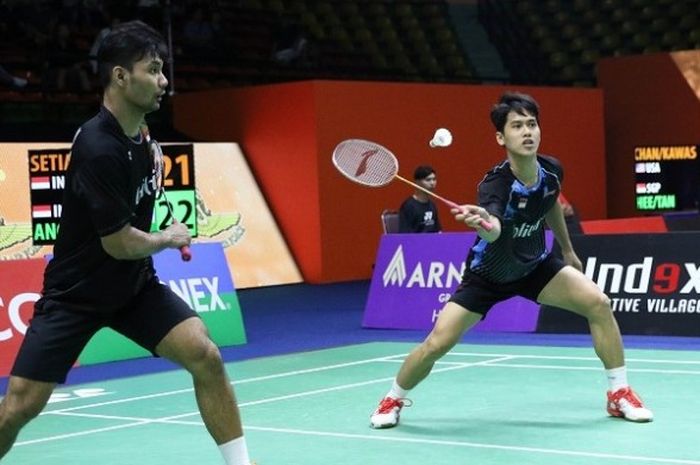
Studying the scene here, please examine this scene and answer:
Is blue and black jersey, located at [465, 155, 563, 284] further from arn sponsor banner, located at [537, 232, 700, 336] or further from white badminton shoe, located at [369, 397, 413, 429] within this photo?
arn sponsor banner, located at [537, 232, 700, 336]

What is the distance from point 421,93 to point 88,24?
4.96m

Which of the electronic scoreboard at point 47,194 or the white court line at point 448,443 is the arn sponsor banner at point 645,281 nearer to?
the electronic scoreboard at point 47,194

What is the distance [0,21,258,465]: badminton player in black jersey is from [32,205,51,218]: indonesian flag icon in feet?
29.5

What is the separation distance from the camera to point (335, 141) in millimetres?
18000

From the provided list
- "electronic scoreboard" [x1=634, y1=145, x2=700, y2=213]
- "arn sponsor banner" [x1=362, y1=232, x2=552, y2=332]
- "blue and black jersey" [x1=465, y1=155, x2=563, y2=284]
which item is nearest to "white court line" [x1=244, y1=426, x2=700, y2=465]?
"blue and black jersey" [x1=465, y1=155, x2=563, y2=284]

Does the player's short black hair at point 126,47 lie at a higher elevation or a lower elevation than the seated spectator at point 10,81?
lower

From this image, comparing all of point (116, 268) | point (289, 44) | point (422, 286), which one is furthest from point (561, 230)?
point (289, 44)

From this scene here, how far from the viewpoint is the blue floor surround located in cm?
1010

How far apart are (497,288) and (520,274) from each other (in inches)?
5.5

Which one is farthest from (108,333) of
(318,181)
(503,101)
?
(318,181)

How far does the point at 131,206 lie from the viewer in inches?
186

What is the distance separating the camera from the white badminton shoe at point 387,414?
6.86 m

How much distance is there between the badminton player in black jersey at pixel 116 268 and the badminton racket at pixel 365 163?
2.49 meters

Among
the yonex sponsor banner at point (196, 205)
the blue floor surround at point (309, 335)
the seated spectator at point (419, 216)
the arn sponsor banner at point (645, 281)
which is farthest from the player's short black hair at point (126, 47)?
the yonex sponsor banner at point (196, 205)
